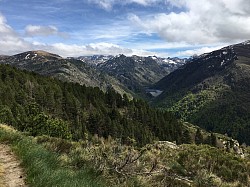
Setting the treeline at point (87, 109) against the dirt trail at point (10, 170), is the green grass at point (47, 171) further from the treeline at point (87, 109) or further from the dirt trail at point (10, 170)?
the treeline at point (87, 109)

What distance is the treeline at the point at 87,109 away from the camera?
422 ft

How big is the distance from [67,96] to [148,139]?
4340 cm

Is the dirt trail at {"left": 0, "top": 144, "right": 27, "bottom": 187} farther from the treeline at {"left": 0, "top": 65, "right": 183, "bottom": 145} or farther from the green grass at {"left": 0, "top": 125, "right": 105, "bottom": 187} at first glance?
the treeline at {"left": 0, "top": 65, "right": 183, "bottom": 145}

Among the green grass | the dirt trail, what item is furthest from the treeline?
the green grass

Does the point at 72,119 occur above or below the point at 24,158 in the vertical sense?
below

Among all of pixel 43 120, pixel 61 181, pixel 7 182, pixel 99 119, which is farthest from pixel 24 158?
pixel 99 119

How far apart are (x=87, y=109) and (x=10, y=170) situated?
149168mm

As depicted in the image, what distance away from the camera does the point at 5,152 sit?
365 inches

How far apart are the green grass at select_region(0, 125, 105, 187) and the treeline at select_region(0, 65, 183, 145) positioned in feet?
327

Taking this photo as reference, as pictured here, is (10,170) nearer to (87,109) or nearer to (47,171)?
(47,171)

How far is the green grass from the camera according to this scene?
6059mm

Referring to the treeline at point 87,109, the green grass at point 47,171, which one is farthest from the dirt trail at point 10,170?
the treeline at point 87,109

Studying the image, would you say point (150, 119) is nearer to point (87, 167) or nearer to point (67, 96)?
point (67, 96)

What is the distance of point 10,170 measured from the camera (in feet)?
24.4
